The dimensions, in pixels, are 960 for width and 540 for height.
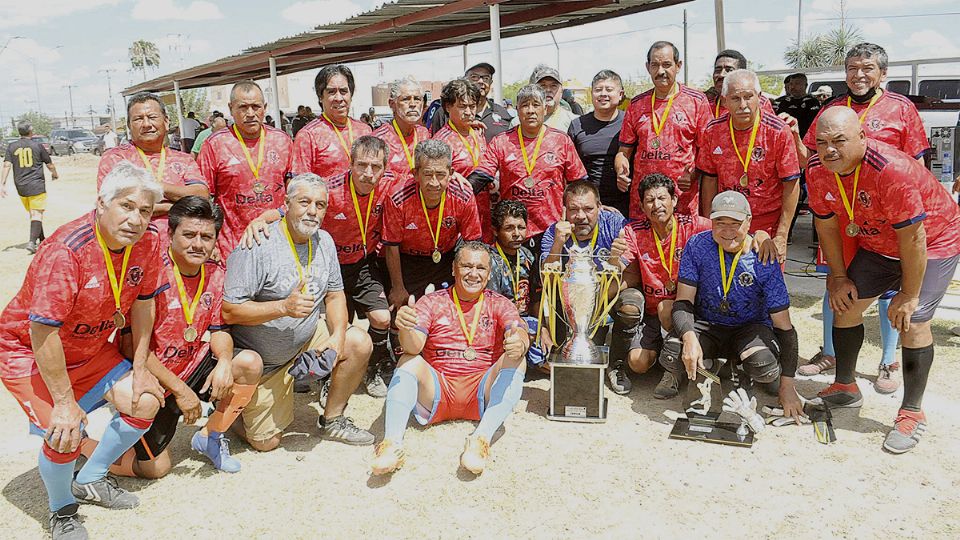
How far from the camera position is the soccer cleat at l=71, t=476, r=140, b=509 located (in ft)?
10.9

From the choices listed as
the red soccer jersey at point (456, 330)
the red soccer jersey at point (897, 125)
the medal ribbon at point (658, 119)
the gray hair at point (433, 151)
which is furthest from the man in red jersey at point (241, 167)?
the red soccer jersey at point (897, 125)

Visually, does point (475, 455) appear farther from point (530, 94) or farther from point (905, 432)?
point (530, 94)

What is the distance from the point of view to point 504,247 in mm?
4832

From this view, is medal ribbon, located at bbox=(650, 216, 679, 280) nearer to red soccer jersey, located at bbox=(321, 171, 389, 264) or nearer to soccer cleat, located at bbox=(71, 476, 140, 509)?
red soccer jersey, located at bbox=(321, 171, 389, 264)

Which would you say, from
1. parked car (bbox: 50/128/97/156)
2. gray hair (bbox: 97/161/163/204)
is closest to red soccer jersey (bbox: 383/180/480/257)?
gray hair (bbox: 97/161/163/204)

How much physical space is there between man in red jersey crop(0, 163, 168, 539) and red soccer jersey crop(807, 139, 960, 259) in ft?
11.4

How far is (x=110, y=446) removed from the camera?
3305mm

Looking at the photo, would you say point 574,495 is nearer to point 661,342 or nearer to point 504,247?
point 661,342

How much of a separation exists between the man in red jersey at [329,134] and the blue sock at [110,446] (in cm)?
206

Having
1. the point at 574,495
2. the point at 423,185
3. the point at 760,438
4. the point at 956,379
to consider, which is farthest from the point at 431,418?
the point at 956,379

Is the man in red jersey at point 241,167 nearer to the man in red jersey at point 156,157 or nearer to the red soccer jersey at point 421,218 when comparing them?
the man in red jersey at point 156,157

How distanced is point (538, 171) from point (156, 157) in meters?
2.48

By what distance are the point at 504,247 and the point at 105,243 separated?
2.56 meters

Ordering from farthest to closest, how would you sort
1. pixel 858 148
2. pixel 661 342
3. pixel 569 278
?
pixel 661 342, pixel 569 278, pixel 858 148
